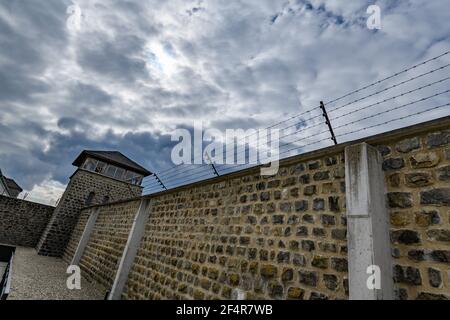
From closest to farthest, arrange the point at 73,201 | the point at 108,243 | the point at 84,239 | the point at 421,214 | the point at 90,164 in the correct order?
the point at 421,214 < the point at 108,243 < the point at 84,239 < the point at 73,201 < the point at 90,164

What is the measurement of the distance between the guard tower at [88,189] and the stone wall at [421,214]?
12978 millimetres

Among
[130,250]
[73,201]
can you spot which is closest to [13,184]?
[73,201]

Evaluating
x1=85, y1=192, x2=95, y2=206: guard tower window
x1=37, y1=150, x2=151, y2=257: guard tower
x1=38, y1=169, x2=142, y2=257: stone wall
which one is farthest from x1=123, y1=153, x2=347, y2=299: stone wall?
x1=85, y1=192, x2=95, y2=206: guard tower window

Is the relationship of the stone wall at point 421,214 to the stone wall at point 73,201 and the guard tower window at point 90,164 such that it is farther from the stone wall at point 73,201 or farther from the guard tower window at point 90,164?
the guard tower window at point 90,164

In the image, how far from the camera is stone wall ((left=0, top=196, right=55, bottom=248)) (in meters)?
15.7

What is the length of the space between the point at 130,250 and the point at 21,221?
1478cm

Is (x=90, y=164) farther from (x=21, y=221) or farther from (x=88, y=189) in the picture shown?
(x=21, y=221)

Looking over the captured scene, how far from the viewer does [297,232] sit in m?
3.00

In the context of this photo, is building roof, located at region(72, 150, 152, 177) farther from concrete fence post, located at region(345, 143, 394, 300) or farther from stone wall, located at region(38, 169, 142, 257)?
concrete fence post, located at region(345, 143, 394, 300)

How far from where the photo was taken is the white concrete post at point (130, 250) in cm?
600

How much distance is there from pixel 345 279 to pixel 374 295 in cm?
37

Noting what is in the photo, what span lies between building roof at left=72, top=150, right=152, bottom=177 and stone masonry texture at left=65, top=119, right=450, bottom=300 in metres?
14.0
